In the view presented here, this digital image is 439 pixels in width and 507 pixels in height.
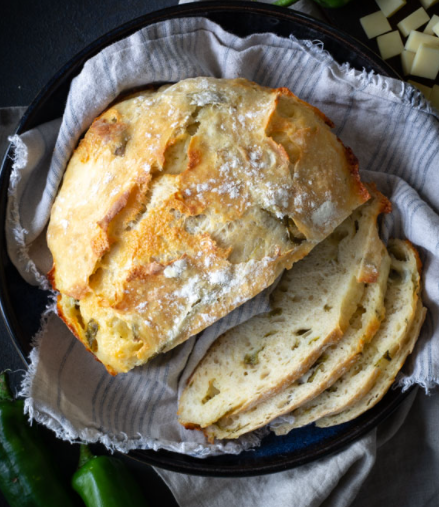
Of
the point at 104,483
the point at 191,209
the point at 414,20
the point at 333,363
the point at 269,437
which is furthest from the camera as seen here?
the point at 414,20

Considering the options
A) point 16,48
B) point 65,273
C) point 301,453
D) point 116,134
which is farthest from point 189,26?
point 301,453

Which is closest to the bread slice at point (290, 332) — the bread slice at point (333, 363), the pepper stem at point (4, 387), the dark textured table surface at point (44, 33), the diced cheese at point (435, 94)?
the bread slice at point (333, 363)

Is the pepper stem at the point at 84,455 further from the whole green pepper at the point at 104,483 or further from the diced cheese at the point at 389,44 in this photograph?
the diced cheese at the point at 389,44

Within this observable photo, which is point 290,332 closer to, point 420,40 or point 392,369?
point 392,369

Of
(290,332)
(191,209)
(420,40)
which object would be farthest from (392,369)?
(420,40)

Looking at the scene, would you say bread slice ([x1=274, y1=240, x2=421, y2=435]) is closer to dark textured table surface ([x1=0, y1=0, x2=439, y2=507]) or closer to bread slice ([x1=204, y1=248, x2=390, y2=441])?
bread slice ([x1=204, y1=248, x2=390, y2=441])

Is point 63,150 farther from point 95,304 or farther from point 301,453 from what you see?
point 301,453
